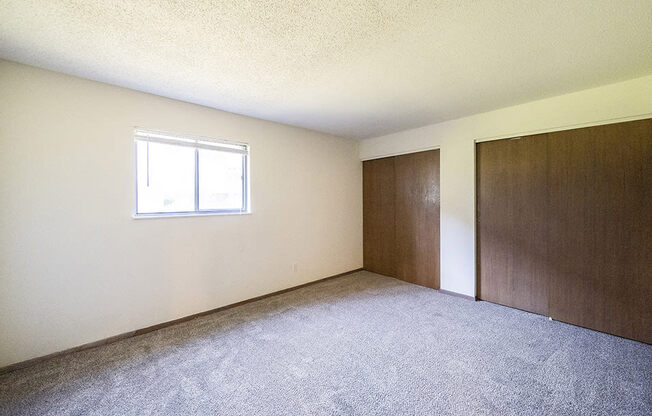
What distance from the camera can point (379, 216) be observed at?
4.53 metres

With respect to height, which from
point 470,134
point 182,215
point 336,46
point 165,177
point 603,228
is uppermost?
point 336,46

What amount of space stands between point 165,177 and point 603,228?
4398 mm

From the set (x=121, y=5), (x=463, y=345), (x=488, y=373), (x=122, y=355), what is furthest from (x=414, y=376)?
(x=121, y=5)

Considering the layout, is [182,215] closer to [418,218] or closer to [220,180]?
[220,180]

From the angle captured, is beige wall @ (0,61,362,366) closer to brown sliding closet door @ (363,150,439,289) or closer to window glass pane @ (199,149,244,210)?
window glass pane @ (199,149,244,210)

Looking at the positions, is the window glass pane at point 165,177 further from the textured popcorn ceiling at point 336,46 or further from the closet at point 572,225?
the closet at point 572,225

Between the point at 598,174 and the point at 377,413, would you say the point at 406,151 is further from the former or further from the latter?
the point at 377,413

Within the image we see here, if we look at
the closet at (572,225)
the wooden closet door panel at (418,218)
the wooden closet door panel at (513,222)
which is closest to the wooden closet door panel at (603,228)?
the closet at (572,225)

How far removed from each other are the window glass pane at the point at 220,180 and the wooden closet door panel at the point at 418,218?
2.46 m

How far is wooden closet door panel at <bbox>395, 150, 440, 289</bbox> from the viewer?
377 cm

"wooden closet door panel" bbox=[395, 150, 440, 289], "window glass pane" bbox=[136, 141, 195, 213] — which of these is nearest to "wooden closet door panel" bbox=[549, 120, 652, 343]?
"wooden closet door panel" bbox=[395, 150, 440, 289]

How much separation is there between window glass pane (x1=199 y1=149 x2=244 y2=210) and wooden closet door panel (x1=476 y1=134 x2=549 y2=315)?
10.1 ft

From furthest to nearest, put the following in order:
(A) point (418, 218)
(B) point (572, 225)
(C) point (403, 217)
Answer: (C) point (403, 217), (A) point (418, 218), (B) point (572, 225)

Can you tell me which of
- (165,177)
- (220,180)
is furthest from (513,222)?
(165,177)
